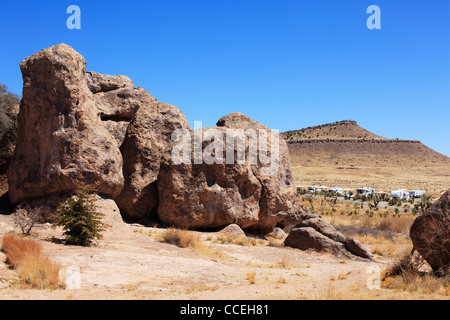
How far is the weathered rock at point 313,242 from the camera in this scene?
16328 mm

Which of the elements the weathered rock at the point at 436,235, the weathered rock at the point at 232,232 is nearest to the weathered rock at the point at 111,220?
the weathered rock at the point at 232,232

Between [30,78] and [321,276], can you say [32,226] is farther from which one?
[321,276]

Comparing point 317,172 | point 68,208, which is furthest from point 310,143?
point 68,208

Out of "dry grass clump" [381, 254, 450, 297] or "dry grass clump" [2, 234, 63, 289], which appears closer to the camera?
"dry grass clump" [2, 234, 63, 289]

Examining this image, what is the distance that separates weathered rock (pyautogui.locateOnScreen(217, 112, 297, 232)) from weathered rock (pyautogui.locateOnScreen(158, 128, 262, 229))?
0.79 meters

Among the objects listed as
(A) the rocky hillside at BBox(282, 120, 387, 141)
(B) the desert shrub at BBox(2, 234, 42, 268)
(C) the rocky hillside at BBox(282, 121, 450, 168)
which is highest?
(A) the rocky hillside at BBox(282, 120, 387, 141)

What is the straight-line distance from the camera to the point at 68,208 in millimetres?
12617

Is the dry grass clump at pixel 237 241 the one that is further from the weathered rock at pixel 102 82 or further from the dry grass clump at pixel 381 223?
the dry grass clump at pixel 381 223

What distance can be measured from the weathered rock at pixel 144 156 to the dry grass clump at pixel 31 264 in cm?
815

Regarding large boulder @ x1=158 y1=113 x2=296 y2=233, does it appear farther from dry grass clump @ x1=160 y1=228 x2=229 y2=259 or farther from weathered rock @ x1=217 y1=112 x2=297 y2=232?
dry grass clump @ x1=160 y1=228 x2=229 y2=259

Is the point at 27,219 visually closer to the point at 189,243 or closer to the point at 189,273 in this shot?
the point at 189,243

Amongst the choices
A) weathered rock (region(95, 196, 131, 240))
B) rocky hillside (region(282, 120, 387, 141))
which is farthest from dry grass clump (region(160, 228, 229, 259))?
rocky hillside (region(282, 120, 387, 141))

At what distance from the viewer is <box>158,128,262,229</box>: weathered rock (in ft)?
57.1
